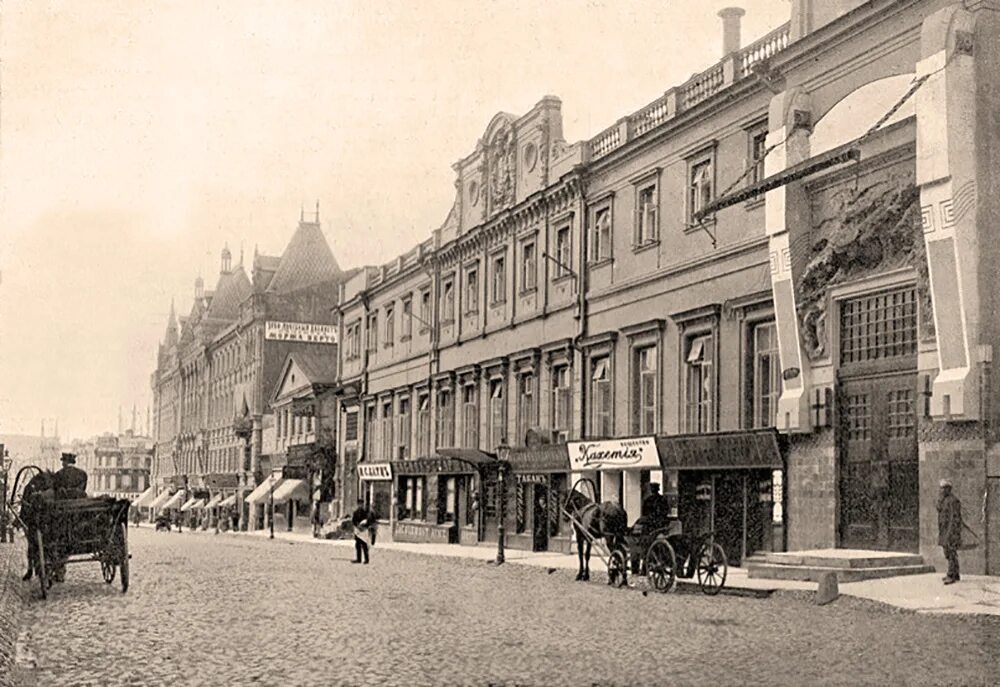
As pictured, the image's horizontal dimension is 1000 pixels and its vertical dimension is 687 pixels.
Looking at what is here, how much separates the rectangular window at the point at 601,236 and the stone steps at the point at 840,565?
11342 millimetres

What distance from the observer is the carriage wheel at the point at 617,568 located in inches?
732

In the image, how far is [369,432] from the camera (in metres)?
46.8

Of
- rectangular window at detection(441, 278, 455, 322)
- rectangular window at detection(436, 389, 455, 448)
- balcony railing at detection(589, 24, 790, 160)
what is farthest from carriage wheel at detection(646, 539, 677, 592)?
rectangular window at detection(441, 278, 455, 322)

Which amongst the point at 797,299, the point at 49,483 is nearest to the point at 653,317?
the point at 797,299

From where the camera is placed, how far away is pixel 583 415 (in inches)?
1158

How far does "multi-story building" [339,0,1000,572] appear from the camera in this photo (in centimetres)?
1769

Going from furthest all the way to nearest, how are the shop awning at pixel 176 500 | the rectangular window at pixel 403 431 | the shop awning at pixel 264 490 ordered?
the shop awning at pixel 176 500, the shop awning at pixel 264 490, the rectangular window at pixel 403 431

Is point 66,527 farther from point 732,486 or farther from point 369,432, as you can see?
point 369,432

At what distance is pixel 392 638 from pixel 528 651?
1.51 metres

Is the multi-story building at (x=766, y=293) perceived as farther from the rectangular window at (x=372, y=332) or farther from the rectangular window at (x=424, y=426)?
the rectangular window at (x=372, y=332)

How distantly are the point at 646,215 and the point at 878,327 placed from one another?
339 inches

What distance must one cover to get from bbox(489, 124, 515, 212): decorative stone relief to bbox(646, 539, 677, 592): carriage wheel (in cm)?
1865

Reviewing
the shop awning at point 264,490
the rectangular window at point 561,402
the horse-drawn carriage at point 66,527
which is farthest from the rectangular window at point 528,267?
the shop awning at point 264,490

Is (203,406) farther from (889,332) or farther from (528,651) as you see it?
(528,651)
